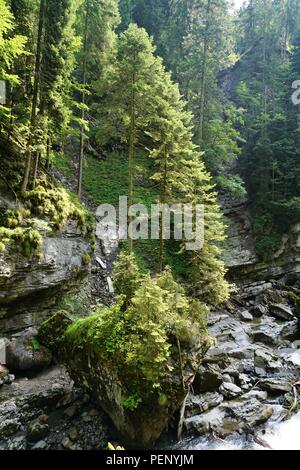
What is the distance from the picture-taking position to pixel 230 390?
10.9 meters

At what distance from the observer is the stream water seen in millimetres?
8439

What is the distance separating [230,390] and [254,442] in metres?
2.25

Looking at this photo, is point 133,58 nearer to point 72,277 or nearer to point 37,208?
point 37,208

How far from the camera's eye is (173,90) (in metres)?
15.7

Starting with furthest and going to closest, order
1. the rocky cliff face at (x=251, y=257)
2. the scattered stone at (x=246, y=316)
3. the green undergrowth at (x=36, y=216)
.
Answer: the rocky cliff face at (x=251, y=257) < the scattered stone at (x=246, y=316) < the green undergrowth at (x=36, y=216)

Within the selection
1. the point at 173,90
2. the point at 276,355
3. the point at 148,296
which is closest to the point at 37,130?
the point at 173,90

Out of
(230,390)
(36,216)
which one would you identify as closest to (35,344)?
(36,216)

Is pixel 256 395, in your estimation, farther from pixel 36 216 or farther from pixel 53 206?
pixel 53 206

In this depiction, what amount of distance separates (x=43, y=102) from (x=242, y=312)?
15640 millimetres

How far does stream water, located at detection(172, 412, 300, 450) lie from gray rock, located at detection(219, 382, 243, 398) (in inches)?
65.0

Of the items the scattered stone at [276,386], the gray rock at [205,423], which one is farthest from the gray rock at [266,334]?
the gray rock at [205,423]

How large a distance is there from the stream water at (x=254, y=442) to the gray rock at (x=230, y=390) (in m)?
1.65

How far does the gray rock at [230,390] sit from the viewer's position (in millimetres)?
10680

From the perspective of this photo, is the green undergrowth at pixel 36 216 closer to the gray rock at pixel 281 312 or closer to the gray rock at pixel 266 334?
the gray rock at pixel 266 334
